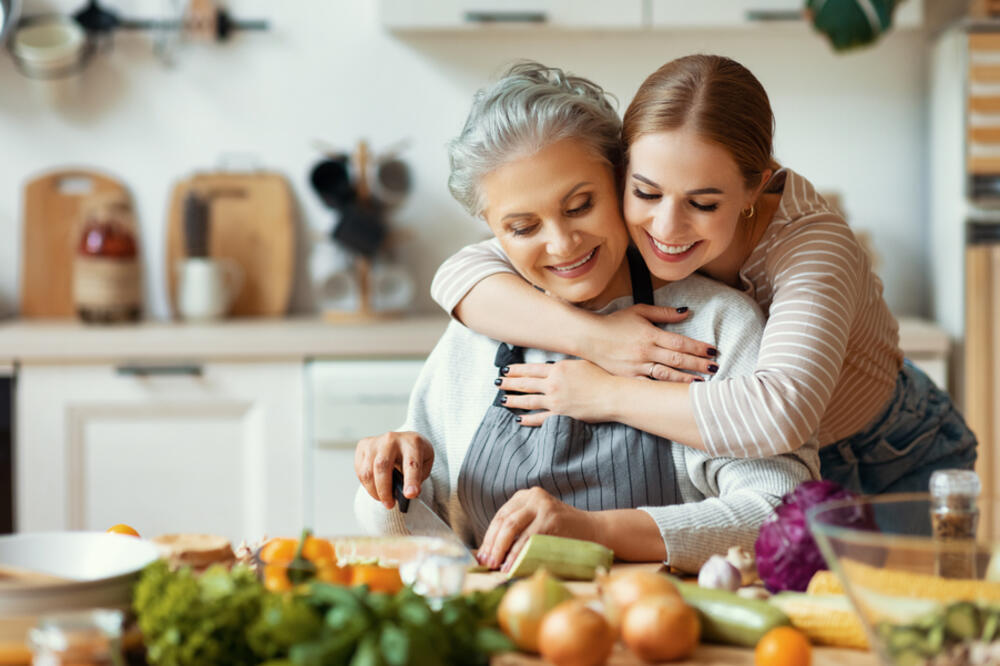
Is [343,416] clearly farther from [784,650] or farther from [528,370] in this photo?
[784,650]

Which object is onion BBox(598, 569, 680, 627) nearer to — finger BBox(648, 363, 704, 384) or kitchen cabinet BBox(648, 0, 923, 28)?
finger BBox(648, 363, 704, 384)

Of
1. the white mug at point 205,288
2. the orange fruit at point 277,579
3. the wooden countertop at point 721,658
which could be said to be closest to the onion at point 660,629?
the wooden countertop at point 721,658

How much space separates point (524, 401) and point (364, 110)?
6.78ft

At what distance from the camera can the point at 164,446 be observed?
2.72 metres

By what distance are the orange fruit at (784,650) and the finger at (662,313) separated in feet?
1.92

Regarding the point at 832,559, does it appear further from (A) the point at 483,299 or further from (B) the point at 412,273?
(B) the point at 412,273

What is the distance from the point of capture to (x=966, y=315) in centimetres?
275

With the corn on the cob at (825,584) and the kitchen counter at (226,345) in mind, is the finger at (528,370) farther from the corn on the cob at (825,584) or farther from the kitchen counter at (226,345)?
the kitchen counter at (226,345)

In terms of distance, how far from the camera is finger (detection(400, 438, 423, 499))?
1227 mm

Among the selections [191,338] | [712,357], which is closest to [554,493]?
[712,357]

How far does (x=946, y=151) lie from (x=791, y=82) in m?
0.49

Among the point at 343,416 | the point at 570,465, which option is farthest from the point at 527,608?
the point at 343,416

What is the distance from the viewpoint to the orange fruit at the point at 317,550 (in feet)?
2.95

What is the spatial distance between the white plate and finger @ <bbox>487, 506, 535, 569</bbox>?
0.34 m
